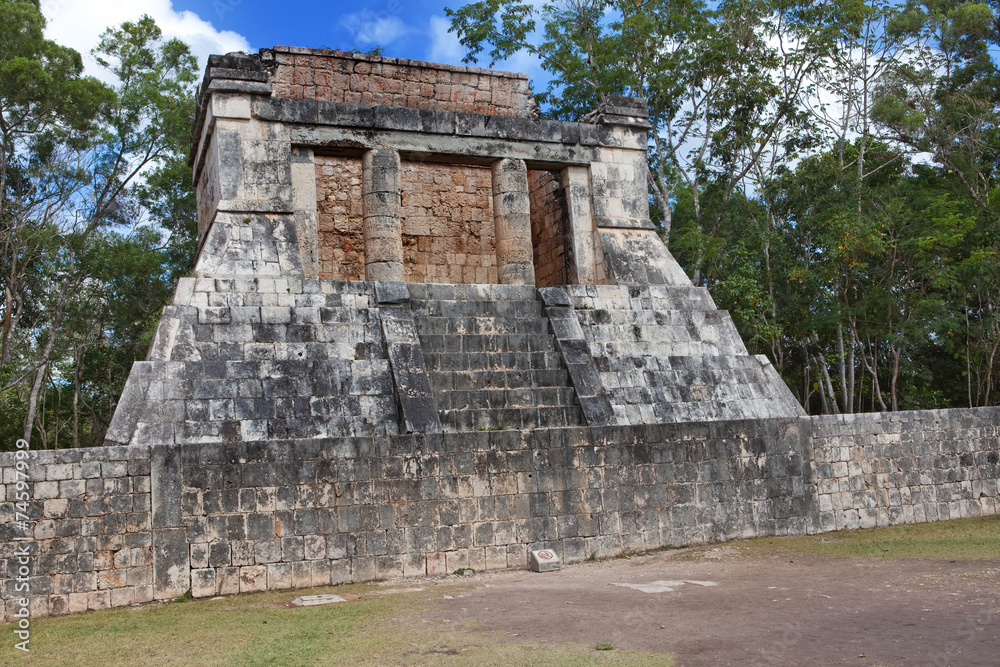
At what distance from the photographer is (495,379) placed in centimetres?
978

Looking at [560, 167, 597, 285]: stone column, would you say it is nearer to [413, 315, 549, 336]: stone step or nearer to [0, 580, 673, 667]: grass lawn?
[413, 315, 549, 336]: stone step

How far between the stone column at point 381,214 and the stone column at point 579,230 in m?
2.44

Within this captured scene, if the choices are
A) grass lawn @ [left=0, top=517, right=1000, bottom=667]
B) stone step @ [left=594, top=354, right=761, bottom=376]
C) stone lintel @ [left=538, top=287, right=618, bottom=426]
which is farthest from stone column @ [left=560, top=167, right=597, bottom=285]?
grass lawn @ [left=0, top=517, right=1000, bottom=667]

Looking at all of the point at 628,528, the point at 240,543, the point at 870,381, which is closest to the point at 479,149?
the point at 628,528

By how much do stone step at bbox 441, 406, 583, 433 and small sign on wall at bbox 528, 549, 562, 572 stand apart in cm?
128

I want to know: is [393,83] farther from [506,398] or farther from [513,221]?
[506,398]

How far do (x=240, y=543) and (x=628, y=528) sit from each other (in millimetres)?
3777

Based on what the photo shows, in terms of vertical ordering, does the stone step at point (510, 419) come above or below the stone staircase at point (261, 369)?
below

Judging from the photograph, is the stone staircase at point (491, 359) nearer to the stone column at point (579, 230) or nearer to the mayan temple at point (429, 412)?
the mayan temple at point (429, 412)

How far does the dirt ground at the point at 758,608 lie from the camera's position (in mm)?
5117

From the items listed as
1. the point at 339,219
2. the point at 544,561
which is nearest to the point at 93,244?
the point at 339,219

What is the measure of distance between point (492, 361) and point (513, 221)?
278 cm

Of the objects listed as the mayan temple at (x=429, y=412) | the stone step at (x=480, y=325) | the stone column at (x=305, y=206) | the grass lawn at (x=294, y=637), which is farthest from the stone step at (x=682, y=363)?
the stone column at (x=305, y=206)

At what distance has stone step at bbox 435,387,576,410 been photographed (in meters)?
9.37
